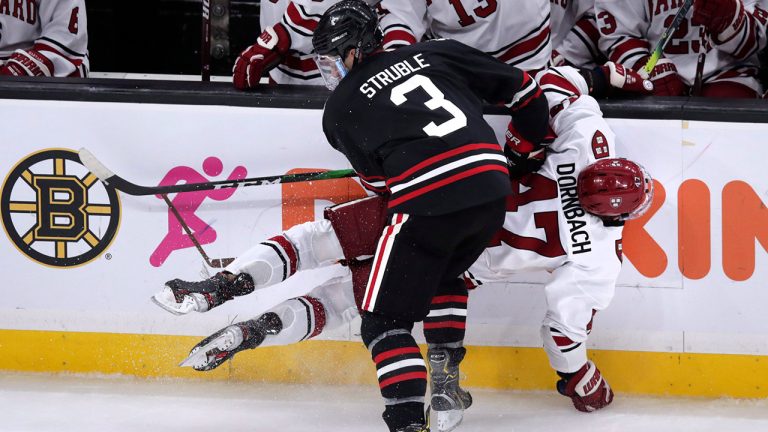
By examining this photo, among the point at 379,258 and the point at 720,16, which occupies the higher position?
the point at 720,16

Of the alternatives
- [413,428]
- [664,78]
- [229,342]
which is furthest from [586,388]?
[664,78]

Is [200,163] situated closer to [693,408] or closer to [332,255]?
[332,255]

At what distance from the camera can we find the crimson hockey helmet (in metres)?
2.83

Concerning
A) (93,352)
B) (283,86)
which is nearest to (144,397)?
(93,352)

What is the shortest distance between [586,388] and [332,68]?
1090 millimetres

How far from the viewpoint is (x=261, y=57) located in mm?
3250

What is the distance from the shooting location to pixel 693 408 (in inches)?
121

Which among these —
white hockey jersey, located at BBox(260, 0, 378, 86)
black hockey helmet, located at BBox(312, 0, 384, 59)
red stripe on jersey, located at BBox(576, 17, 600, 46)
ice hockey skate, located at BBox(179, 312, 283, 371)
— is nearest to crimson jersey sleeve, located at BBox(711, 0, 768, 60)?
red stripe on jersey, located at BBox(576, 17, 600, 46)

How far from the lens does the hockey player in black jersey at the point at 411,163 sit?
8.36 ft

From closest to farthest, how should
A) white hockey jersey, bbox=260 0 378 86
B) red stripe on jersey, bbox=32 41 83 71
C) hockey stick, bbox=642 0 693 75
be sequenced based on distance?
hockey stick, bbox=642 0 693 75 → white hockey jersey, bbox=260 0 378 86 → red stripe on jersey, bbox=32 41 83 71

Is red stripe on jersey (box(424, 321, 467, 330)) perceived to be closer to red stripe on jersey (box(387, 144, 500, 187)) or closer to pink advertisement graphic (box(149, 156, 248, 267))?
red stripe on jersey (box(387, 144, 500, 187))

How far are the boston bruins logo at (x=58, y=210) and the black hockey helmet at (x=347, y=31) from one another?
0.87 m

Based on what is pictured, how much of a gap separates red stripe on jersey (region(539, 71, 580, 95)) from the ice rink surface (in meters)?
0.87

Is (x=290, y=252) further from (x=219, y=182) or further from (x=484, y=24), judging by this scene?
(x=484, y=24)
